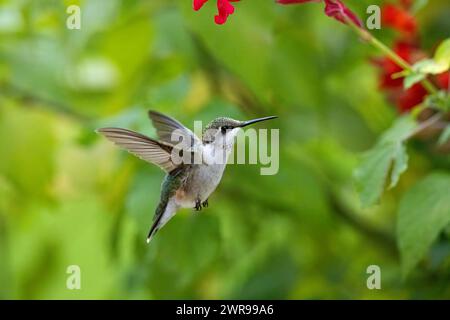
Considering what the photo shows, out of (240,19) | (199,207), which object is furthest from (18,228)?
(199,207)

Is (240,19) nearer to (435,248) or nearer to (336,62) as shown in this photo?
(336,62)

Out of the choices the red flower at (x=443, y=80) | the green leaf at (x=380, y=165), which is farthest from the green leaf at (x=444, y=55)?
the red flower at (x=443, y=80)

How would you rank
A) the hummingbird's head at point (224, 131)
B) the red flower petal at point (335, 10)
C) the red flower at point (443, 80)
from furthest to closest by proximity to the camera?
the red flower at point (443, 80) < the red flower petal at point (335, 10) < the hummingbird's head at point (224, 131)

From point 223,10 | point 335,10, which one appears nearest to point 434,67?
point 335,10

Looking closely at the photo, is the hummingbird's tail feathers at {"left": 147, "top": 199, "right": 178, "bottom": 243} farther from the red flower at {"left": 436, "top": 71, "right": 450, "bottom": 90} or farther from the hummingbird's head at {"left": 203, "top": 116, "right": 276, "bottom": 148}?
the red flower at {"left": 436, "top": 71, "right": 450, "bottom": 90}

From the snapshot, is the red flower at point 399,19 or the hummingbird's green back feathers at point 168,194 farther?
the red flower at point 399,19

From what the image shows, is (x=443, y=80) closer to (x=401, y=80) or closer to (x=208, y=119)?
(x=401, y=80)

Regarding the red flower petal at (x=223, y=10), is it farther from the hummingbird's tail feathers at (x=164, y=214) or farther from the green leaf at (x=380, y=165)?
the green leaf at (x=380, y=165)
